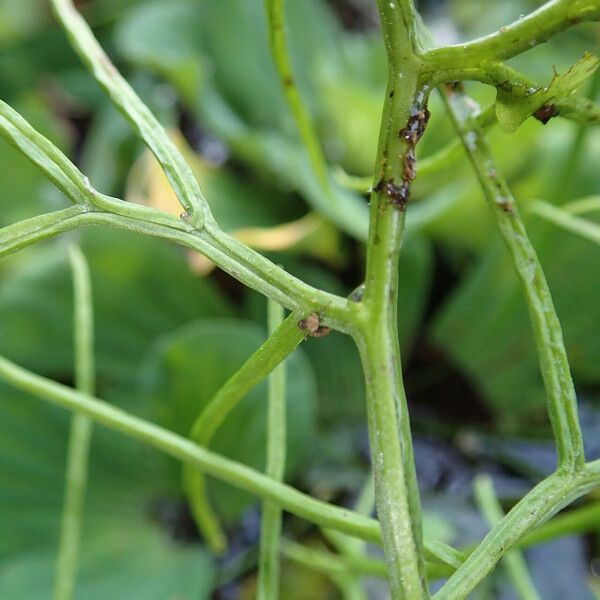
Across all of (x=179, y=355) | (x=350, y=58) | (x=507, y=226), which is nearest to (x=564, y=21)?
(x=507, y=226)

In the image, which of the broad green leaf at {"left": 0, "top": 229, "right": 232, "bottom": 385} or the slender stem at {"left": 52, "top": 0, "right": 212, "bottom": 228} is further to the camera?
the broad green leaf at {"left": 0, "top": 229, "right": 232, "bottom": 385}

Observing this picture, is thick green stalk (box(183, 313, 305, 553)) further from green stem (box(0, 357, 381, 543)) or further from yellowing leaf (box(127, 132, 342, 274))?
yellowing leaf (box(127, 132, 342, 274))

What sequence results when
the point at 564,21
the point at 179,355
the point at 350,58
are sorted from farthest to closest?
the point at 350,58 < the point at 179,355 < the point at 564,21

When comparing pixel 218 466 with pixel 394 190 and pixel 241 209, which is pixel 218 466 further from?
pixel 241 209

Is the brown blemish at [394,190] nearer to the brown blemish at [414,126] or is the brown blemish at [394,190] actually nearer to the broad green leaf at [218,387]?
the brown blemish at [414,126]

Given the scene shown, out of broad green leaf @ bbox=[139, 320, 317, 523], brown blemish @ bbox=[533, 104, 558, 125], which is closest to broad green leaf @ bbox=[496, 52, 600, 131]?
brown blemish @ bbox=[533, 104, 558, 125]

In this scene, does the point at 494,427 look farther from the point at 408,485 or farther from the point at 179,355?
the point at 408,485

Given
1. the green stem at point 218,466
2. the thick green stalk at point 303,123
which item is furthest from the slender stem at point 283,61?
the green stem at point 218,466
